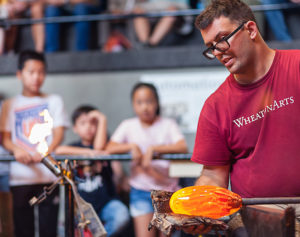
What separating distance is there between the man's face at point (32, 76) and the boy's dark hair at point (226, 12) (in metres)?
2.14

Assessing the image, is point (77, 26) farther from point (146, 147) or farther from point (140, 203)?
point (140, 203)

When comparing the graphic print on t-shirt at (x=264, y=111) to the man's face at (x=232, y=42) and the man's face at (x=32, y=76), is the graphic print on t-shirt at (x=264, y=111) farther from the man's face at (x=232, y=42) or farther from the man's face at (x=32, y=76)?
Result: the man's face at (x=32, y=76)

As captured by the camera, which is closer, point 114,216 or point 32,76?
point 114,216

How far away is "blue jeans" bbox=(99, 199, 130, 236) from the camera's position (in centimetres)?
302

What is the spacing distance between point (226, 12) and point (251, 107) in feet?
1.50

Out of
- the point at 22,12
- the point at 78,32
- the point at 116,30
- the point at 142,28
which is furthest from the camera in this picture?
the point at 116,30

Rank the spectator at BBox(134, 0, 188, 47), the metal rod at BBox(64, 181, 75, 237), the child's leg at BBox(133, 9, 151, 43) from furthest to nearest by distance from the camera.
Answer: the child's leg at BBox(133, 9, 151, 43) → the spectator at BBox(134, 0, 188, 47) → the metal rod at BBox(64, 181, 75, 237)

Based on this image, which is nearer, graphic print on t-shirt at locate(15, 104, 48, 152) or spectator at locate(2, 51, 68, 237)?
spectator at locate(2, 51, 68, 237)

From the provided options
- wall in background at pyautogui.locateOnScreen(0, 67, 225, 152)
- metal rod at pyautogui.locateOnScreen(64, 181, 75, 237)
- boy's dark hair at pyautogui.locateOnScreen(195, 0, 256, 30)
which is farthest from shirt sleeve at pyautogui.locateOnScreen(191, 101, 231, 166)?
wall in background at pyautogui.locateOnScreen(0, 67, 225, 152)

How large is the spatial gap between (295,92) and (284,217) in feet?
2.46

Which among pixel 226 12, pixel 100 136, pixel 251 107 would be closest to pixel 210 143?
pixel 251 107

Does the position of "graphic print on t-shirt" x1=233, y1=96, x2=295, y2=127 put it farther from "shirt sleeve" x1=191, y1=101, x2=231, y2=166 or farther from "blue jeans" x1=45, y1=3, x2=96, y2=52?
"blue jeans" x1=45, y1=3, x2=96, y2=52

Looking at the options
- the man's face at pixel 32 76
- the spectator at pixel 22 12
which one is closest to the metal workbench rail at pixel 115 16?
the spectator at pixel 22 12

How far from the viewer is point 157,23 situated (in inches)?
215
